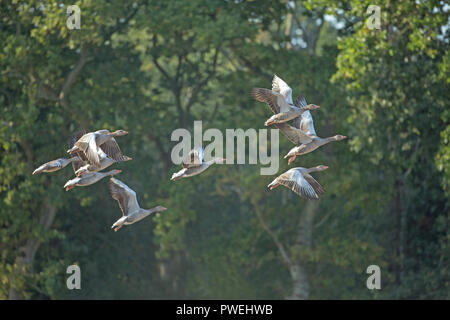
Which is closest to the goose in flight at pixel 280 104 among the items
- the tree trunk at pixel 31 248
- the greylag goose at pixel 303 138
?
the greylag goose at pixel 303 138

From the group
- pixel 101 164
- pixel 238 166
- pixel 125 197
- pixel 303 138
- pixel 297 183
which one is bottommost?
pixel 125 197

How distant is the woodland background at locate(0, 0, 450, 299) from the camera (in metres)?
23.6

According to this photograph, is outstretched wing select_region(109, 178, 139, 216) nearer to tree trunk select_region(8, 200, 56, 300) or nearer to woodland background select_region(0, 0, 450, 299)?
woodland background select_region(0, 0, 450, 299)

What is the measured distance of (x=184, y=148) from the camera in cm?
2962

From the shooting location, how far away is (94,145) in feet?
47.8

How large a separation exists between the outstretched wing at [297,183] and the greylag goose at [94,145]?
111 inches

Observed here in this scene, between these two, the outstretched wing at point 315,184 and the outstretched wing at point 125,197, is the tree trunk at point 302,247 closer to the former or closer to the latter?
the outstretched wing at point 315,184

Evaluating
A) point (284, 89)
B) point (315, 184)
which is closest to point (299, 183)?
point (315, 184)

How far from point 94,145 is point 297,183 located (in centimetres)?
346

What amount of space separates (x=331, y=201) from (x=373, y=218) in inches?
64.9

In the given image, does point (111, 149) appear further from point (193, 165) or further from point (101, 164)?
point (193, 165)

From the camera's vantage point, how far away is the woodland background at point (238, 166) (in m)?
23.6

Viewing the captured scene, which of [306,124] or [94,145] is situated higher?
[306,124]

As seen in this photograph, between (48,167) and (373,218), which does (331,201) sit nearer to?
(373,218)
